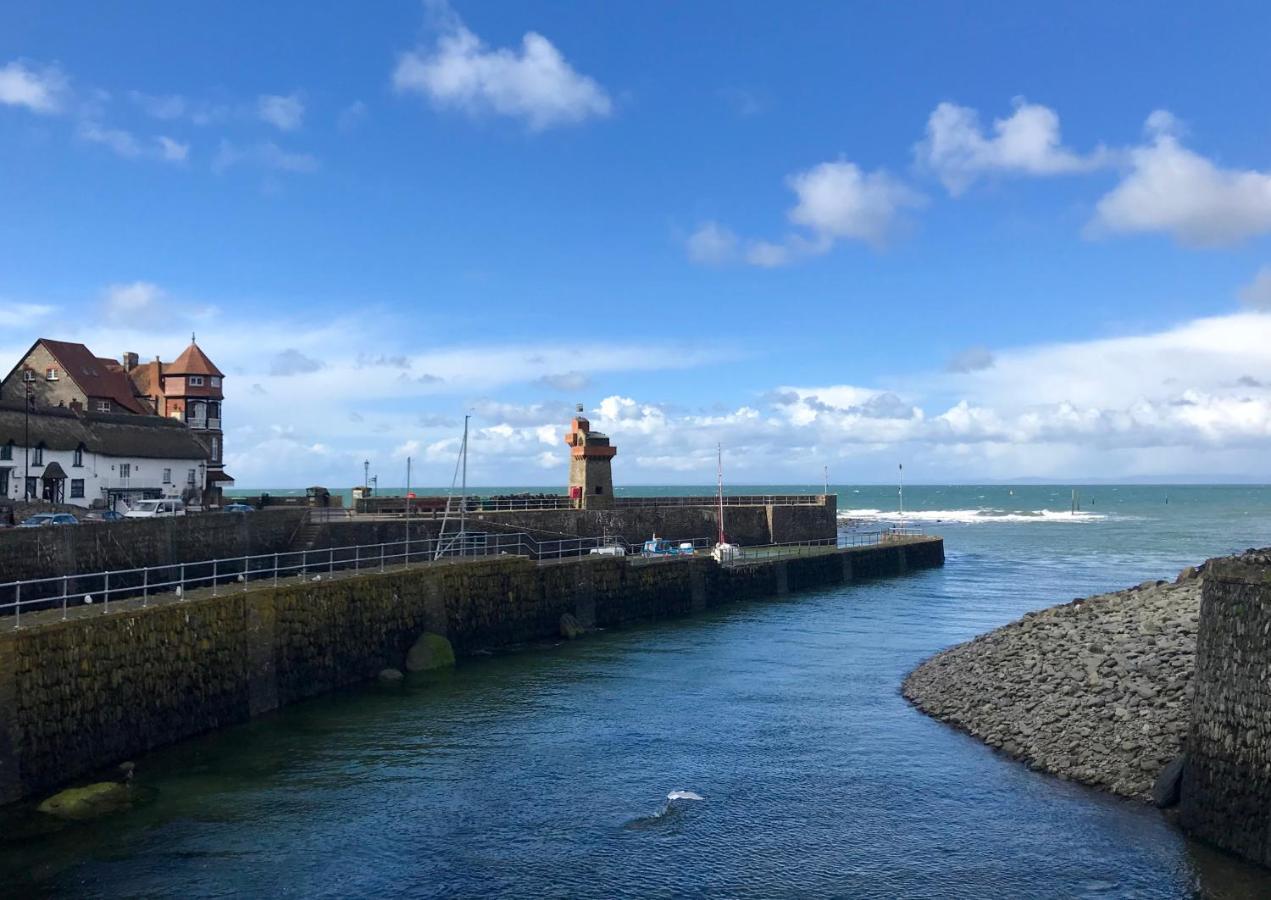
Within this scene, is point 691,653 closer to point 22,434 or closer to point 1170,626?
point 1170,626

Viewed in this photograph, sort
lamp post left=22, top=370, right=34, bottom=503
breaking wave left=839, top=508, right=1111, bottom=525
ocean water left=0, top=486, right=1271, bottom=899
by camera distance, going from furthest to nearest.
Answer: breaking wave left=839, top=508, right=1111, bottom=525
lamp post left=22, top=370, right=34, bottom=503
ocean water left=0, top=486, right=1271, bottom=899

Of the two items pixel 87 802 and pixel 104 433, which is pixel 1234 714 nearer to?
pixel 87 802

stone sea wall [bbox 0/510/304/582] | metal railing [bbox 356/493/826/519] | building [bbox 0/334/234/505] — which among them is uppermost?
building [bbox 0/334/234/505]

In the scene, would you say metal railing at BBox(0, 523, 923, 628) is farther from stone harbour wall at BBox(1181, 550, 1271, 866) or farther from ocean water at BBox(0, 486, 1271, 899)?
stone harbour wall at BBox(1181, 550, 1271, 866)

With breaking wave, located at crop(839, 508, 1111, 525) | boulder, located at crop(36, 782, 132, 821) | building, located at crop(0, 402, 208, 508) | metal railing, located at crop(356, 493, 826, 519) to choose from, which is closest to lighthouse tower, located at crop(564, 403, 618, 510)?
metal railing, located at crop(356, 493, 826, 519)

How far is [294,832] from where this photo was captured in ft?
61.8

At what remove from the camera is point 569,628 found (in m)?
41.6

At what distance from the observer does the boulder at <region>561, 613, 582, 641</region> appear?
41.4 meters

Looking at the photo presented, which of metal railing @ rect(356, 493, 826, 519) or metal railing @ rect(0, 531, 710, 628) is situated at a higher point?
metal railing @ rect(356, 493, 826, 519)

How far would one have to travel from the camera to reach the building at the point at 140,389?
6950 centimetres

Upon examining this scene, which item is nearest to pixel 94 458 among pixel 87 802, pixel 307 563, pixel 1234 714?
pixel 307 563

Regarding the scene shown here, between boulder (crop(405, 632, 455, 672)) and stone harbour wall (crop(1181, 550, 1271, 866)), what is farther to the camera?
boulder (crop(405, 632, 455, 672))

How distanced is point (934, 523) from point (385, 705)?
126 meters

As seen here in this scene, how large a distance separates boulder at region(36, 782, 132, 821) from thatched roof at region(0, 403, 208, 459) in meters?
39.6
